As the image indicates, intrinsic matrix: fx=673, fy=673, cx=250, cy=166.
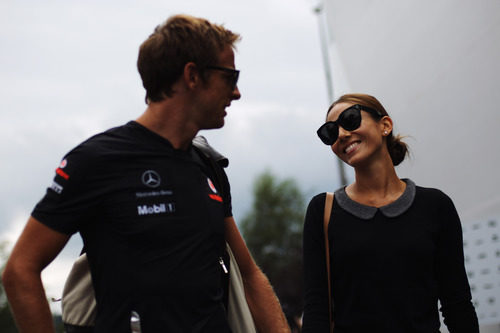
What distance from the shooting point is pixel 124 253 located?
7.06 ft

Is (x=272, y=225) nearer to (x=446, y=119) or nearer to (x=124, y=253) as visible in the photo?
(x=446, y=119)

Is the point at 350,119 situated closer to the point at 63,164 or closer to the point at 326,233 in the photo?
the point at 326,233

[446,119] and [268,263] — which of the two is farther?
[268,263]

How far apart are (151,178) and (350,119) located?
134cm

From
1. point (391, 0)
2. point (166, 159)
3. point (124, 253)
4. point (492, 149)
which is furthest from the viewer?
point (391, 0)

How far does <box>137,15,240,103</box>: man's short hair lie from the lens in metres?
2.30

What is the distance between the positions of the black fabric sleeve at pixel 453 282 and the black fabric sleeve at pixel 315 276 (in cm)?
52

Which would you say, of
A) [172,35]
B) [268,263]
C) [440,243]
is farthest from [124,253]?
[268,263]

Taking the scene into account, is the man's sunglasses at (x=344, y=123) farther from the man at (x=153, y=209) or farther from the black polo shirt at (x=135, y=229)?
the black polo shirt at (x=135, y=229)

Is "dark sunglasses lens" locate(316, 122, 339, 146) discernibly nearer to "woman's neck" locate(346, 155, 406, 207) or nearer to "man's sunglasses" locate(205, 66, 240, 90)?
"woman's neck" locate(346, 155, 406, 207)

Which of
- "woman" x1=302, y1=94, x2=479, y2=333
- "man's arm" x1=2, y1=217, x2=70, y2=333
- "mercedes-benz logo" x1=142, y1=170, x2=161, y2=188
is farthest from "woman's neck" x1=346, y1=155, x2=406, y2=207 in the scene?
"man's arm" x1=2, y1=217, x2=70, y2=333

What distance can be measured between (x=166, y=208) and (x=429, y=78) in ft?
19.5

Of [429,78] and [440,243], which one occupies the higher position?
[429,78]

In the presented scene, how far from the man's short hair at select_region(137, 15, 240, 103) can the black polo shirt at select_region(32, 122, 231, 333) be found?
219 millimetres
